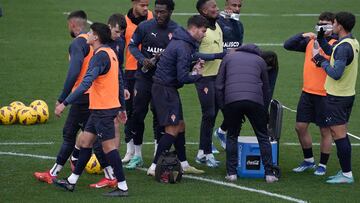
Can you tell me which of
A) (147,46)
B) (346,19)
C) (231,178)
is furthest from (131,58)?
(346,19)

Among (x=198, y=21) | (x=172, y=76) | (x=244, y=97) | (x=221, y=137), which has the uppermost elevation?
(x=198, y=21)

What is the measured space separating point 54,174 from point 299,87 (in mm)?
9284

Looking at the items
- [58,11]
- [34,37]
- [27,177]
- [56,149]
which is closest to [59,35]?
[34,37]

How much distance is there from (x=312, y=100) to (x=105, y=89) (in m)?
3.46

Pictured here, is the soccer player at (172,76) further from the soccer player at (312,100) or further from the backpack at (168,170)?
the soccer player at (312,100)

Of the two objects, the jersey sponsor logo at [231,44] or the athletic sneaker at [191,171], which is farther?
the jersey sponsor logo at [231,44]

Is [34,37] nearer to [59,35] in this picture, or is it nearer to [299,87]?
[59,35]

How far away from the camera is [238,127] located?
45.6 ft

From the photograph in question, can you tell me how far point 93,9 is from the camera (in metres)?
32.0

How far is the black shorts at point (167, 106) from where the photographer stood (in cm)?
1380

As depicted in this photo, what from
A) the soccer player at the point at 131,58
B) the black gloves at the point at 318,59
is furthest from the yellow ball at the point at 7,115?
the black gloves at the point at 318,59

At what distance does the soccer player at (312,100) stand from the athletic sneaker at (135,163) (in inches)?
93.5

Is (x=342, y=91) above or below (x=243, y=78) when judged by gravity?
below

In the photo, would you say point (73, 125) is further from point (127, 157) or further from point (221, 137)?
point (221, 137)
